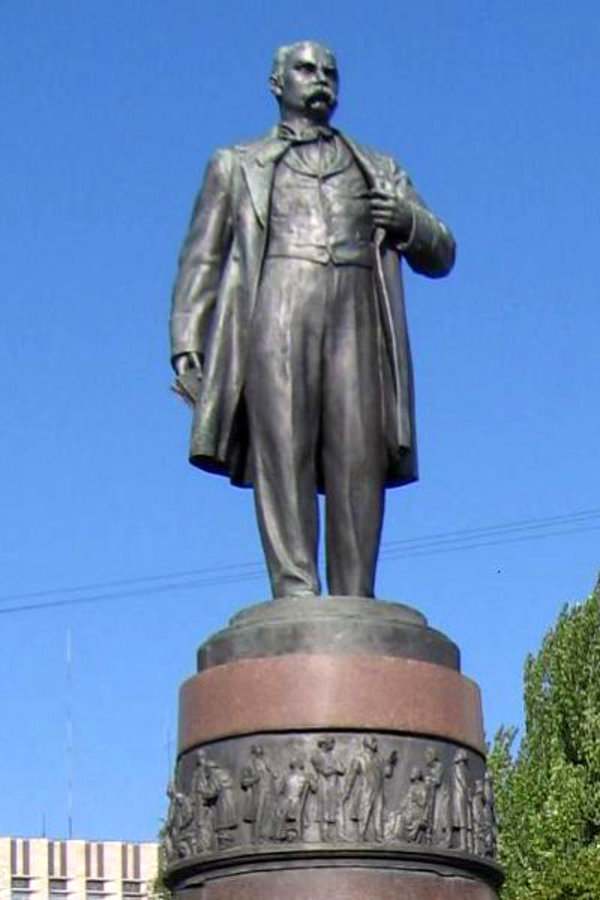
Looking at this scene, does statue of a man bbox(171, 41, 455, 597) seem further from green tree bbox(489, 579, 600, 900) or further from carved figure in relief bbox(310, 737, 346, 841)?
green tree bbox(489, 579, 600, 900)

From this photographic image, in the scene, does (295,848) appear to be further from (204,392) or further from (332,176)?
(332,176)

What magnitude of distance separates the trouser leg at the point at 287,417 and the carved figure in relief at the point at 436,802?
3.62 ft

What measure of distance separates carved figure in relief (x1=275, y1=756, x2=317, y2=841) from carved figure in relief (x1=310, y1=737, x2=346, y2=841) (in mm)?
47

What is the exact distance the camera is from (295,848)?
969 centimetres

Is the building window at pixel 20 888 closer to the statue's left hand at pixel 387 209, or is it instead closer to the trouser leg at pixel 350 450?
the trouser leg at pixel 350 450

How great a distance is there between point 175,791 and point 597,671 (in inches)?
1189

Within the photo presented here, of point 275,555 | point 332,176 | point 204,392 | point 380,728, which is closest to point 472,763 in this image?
point 380,728

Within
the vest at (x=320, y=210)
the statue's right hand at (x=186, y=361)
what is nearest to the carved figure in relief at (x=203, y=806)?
the statue's right hand at (x=186, y=361)

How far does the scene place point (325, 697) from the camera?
10.0 meters

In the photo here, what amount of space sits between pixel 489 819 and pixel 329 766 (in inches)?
40.0

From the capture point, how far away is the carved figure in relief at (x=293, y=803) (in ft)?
31.9

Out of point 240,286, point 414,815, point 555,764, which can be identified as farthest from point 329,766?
point 555,764

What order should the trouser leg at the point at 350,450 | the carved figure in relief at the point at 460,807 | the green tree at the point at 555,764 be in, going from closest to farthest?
the carved figure in relief at the point at 460,807, the trouser leg at the point at 350,450, the green tree at the point at 555,764

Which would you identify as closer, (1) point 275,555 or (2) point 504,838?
(1) point 275,555
